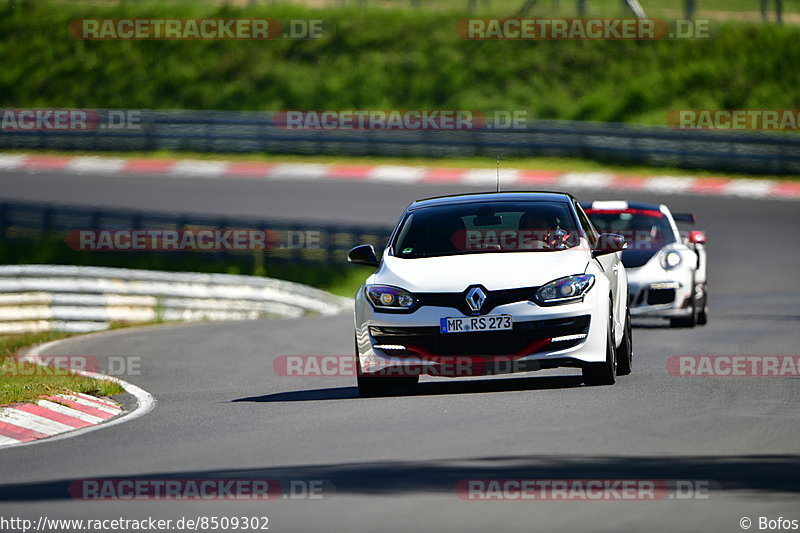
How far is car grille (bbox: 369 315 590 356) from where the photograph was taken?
10.5 meters

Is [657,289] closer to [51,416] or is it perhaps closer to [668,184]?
[51,416]

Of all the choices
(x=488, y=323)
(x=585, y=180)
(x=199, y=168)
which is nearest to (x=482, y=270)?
(x=488, y=323)

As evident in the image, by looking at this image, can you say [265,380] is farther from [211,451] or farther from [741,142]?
[741,142]

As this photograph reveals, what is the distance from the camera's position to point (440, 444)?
8406 mm

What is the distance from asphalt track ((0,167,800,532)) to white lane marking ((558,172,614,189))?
1626 cm

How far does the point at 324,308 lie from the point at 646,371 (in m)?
11.5

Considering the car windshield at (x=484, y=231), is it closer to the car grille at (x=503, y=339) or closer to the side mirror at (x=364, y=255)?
the side mirror at (x=364, y=255)

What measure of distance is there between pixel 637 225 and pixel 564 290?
24.8 ft

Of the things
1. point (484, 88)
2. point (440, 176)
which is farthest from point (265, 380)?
point (484, 88)

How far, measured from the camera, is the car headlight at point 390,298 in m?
10.7

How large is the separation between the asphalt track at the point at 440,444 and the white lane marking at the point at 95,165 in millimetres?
19824

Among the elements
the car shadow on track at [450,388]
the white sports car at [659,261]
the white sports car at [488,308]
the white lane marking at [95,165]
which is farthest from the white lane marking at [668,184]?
the white sports car at [488,308]

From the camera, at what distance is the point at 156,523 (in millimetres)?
6508

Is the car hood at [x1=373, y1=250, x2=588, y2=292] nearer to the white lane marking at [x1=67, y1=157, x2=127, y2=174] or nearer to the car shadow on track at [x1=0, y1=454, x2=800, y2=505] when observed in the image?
the car shadow on track at [x1=0, y1=454, x2=800, y2=505]
